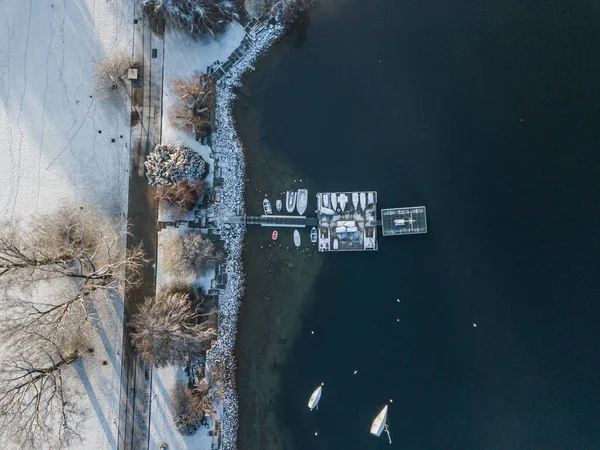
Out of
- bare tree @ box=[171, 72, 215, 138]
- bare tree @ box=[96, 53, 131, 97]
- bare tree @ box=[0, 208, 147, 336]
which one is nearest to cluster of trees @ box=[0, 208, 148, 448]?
bare tree @ box=[0, 208, 147, 336]

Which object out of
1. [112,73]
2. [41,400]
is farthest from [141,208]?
[41,400]

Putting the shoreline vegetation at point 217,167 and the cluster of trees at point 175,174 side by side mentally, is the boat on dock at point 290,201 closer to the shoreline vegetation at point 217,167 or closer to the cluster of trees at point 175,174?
the shoreline vegetation at point 217,167

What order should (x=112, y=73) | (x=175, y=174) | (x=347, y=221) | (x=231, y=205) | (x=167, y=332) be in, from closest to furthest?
1. (x=167, y=332)
2. (x=175, y=174)
3. (x=112, y=73)
4. (x=347, y=221)
5. (x=231, y=205)

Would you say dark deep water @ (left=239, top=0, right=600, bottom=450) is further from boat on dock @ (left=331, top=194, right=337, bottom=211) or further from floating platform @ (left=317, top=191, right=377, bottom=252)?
boat on dock @ (left=331, top=194, right=337, bottom=211)

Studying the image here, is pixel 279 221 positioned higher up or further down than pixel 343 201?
further down

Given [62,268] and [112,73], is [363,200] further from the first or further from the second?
[62,268]

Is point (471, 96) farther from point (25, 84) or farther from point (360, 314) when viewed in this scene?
point (25, 84)

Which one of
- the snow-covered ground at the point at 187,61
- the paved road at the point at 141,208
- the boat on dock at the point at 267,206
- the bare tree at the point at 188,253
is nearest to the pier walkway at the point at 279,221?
the boat on dock at the point at 267,206
